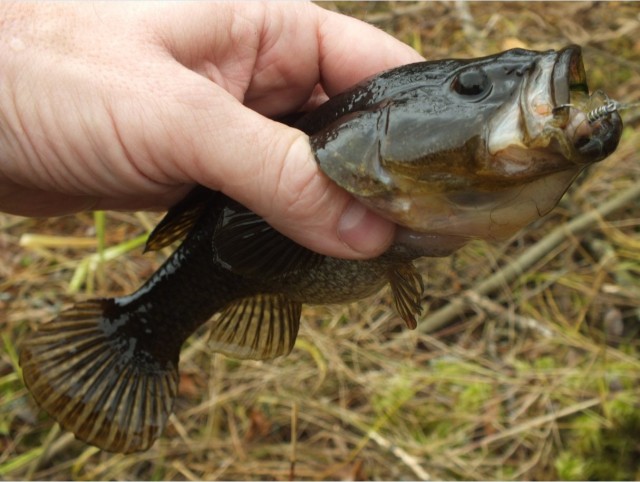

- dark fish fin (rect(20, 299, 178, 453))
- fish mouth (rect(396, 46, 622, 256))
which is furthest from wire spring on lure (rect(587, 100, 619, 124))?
dark fish fin (rect(20, 299, 178, 453))

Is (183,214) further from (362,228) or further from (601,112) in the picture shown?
(601,112)

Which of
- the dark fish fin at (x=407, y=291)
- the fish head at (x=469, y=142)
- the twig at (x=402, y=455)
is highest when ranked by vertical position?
the fish head at (x=469, y=142)

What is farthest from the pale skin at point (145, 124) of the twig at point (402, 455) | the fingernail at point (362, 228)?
the twig at point (402, 455)

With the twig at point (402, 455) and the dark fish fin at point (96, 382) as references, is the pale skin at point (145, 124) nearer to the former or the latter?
the dark fish fin at point (96, 382)

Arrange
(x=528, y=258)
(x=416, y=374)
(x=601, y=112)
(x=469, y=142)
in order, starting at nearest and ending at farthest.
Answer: (x=601, y=112), (x=469, y=142), (x=416, y=374), (x=528, y=258)

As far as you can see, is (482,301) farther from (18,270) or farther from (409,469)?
(18,270)

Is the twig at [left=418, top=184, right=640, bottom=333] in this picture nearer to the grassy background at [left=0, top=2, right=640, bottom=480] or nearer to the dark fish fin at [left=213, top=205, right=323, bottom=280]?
the grassy background at [left=0, top=2, right=640, bottom=480]

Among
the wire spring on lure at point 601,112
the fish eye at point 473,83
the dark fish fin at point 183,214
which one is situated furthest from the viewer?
the dark fish fin at point 183,214

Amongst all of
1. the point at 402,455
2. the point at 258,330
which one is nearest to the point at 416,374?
the point at 402,455
